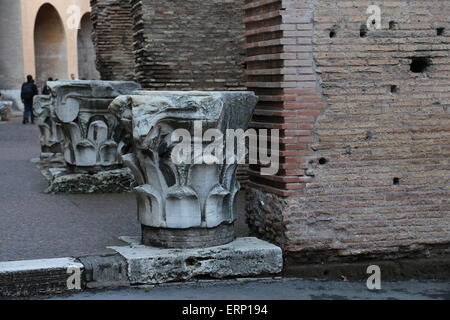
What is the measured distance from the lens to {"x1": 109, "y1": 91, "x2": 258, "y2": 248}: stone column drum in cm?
558

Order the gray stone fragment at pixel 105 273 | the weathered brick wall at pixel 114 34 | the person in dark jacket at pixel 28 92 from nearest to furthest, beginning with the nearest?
1. the gray stone fragment at pixel 105 273
2. the weathered brick wall at pixel 114 34
3. the person in dark jacket at pixel 28 92

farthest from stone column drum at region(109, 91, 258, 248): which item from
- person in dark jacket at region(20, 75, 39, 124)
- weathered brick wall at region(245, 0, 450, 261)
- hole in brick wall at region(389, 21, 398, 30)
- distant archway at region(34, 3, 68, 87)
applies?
distant archway at region(34, 3, 68, 87)

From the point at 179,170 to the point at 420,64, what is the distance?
199 cm

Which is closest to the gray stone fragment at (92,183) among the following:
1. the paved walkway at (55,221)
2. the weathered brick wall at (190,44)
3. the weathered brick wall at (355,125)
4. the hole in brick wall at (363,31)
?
the paved walkway at (55,221)

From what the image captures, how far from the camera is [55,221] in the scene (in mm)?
7285

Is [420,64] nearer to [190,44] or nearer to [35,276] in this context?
[35,276]

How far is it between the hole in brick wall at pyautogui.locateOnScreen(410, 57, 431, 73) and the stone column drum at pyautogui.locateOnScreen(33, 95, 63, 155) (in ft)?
26.4

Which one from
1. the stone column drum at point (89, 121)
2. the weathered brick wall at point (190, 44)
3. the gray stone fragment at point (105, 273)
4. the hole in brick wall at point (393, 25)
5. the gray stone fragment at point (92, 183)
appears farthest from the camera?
the stone column drum at point (89, 121)

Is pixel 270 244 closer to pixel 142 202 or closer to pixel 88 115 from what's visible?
pixel 142 202

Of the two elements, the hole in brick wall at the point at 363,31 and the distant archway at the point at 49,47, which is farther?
the distant archway at the point at 49,47

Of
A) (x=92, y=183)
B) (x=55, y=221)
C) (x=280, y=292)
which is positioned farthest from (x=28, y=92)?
(x=280, y=292)

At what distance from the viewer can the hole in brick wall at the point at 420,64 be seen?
19.7 ft

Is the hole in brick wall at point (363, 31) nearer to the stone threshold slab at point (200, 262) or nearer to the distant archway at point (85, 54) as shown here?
the stone threshold slab at point (200, 262)

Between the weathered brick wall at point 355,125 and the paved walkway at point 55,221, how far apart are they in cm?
100
